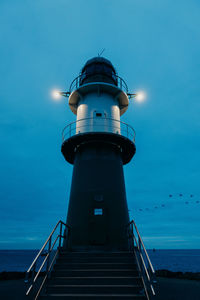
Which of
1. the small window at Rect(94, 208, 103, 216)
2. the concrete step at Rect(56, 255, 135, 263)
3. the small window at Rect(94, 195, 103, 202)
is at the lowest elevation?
the concrete step at Rect(56, 255, 135, 263)

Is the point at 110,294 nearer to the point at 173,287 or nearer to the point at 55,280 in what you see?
the point at 55,280

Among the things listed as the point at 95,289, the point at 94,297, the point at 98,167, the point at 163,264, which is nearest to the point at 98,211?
the point at 98,167

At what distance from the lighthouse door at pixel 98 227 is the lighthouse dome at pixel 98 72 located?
25.4ft

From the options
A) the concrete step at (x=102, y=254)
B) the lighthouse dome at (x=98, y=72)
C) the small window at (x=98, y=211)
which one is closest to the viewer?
the concrete step at (x=102, y=254)

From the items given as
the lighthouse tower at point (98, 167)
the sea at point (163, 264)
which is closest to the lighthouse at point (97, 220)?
the lighthouse tower at point (98, 167)

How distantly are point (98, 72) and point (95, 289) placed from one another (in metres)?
11.6

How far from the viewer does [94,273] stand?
6.68 meters

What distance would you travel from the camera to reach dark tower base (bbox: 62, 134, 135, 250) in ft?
31.0

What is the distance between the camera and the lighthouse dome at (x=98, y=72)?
1319 cm

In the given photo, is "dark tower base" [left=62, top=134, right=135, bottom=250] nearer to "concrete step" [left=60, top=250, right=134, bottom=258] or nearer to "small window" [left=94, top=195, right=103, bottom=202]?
"small window" [left=94, top=195, right=103, bottom=202]

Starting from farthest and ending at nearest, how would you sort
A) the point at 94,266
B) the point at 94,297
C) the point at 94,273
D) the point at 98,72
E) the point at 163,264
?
the point at 163,264 → the point at 98,72 → the point at 94,266 → the point at 94,273 → the point at 94,297

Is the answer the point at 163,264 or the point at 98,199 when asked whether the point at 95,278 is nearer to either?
the point at 98,199

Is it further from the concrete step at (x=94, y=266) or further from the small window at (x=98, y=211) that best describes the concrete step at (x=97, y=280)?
the small window at (x=98, y=211)

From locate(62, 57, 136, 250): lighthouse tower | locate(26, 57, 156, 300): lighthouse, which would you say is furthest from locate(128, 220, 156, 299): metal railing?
locate(62, 57, 136, 250): lighthouse tower
